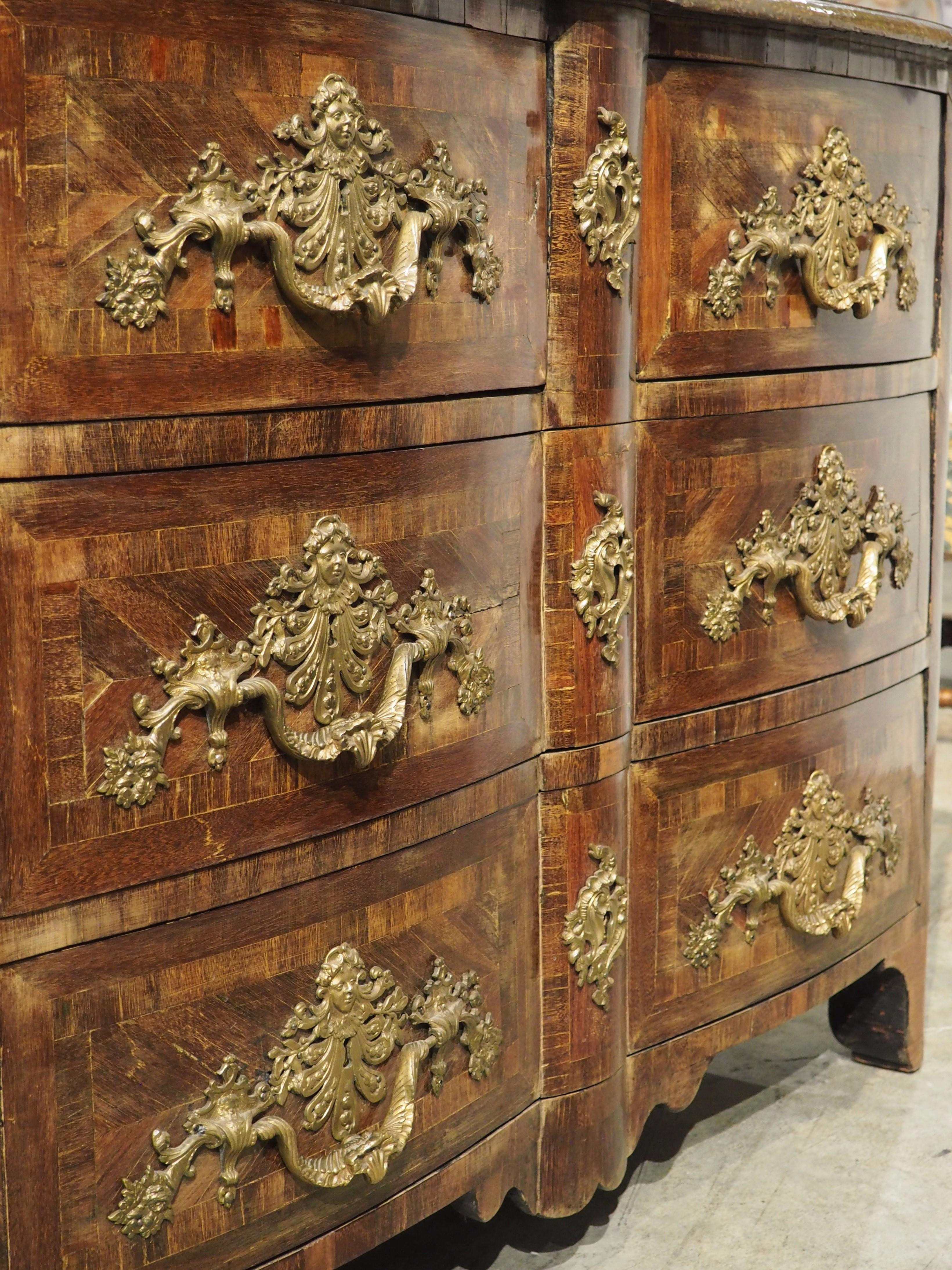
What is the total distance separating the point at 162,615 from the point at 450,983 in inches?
14.6

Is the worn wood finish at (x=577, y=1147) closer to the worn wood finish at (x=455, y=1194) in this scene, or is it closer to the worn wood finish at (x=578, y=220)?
the worn wood finish at (x=455, y=1194)

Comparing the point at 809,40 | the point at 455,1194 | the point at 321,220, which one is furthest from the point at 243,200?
the point at 455,1194

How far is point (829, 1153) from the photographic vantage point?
4.96 feet

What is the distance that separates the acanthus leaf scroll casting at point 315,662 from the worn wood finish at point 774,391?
0.27 metres

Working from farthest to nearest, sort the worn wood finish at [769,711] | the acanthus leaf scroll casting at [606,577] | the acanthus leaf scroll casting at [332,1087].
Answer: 1. the worn wood finish at [769,711]
2. the acanthus leaf scroll casting at [606,577]
3. the acanthus leaf scroll casting at [332,1087]

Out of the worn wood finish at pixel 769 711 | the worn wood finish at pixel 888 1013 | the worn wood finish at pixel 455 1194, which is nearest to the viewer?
the worn wood finish at pixel 455 1194

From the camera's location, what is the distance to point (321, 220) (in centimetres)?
87

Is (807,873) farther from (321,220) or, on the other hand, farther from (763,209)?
(321,220)

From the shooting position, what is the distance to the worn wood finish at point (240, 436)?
790mm

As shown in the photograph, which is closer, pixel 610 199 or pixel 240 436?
pixel 240 436

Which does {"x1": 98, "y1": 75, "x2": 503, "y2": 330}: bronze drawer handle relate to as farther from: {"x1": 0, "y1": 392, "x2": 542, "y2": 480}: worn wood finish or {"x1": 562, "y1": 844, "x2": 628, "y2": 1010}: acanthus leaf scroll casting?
{"x1": 562, "y1": 844, "x2": 628, "y2": 1010}: acanthus leaf scroll casting

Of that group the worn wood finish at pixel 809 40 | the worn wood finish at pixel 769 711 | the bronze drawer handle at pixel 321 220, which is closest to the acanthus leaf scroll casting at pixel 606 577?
the worn wood finish at pixel 769 711

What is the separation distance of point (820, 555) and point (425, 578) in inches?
18.4

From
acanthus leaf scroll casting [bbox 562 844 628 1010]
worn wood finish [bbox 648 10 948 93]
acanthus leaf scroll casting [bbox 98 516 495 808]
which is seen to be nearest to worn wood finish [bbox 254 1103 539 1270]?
acanthus leaf scroll casting [bbox 562 844 628 1010]
